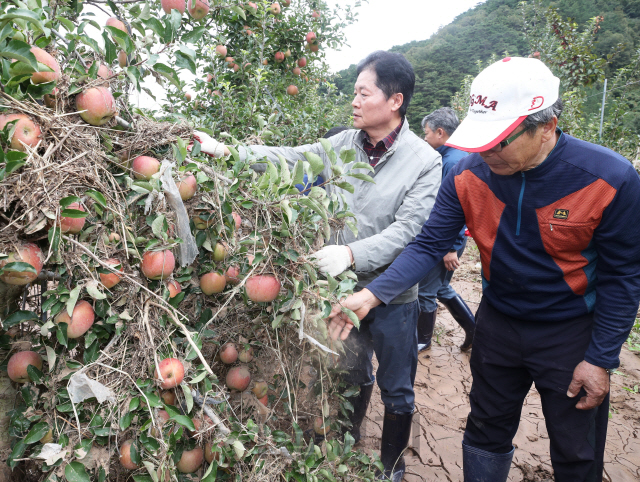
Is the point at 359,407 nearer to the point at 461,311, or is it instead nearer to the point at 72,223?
the point at 461,311

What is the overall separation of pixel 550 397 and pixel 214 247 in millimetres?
1345

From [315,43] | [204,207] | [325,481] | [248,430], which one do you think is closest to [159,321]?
[204,207]

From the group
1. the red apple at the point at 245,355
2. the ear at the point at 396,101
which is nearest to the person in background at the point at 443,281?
the ear at the point at 396,101

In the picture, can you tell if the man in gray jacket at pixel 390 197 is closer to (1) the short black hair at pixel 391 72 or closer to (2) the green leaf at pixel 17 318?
(1) the short black hair at pixel 391 72

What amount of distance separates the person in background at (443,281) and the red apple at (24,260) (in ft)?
8.25

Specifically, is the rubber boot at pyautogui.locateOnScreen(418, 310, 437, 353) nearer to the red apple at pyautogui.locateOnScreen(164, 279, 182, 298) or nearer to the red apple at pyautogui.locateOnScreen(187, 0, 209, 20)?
the red apple at pyautogui.locateOnScreen(164, 279, 182, 298)

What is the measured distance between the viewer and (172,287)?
109cm

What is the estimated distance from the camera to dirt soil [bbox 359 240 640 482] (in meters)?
2.33

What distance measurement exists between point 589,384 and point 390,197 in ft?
3.39

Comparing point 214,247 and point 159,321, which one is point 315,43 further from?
point 159,321

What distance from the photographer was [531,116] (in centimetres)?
133

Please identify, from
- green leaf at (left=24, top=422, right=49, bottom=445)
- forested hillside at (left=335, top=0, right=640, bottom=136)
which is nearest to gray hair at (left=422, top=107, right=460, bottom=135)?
green leaf at (left=24, top=422, right=49, bottom=445)

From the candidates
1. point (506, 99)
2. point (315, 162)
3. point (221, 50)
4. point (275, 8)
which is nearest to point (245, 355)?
point (315, 162)

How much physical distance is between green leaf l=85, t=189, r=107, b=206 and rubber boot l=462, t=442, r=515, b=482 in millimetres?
1714
